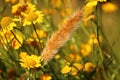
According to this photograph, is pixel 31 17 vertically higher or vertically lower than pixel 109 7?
higher

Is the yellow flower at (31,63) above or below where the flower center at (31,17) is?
below

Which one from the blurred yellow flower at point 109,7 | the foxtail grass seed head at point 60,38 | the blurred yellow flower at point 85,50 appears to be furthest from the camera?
the blurred yellow flower at point 109,7

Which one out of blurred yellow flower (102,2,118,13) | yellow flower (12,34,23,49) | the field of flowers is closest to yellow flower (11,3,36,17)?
the field of flowers

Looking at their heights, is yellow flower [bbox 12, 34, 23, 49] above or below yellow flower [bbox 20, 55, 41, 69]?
above

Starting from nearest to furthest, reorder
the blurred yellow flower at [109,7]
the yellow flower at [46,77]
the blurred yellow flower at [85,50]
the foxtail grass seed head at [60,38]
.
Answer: the foxtail grass seed head at [60,38], the yellow flower at [46,77], the blurred yellow flower at [85,50], the blurred yellow flower at [109,7]

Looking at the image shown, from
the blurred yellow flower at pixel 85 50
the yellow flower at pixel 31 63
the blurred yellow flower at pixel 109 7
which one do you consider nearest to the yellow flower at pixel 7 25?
the yellow flower at pixel 31 63

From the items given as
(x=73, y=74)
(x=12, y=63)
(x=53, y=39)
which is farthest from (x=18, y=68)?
(x=53, y=39)

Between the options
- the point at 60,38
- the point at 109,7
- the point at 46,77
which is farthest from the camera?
the point at 109,7

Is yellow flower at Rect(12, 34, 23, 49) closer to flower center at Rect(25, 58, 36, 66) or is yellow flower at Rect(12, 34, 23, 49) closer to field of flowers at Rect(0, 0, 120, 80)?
field of flowers at Rect(0, 0, 120, 80)

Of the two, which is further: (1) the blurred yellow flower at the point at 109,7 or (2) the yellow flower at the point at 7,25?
(1) the blurred yellow flower at the point at 109,7

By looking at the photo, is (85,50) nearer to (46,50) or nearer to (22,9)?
(22,9)

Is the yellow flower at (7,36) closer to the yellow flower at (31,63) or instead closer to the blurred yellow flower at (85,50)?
the yellow flower at (31,63)

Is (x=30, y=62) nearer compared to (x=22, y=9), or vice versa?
(x=30, y=62)

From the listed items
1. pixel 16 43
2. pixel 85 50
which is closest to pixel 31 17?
pixel 16 43
